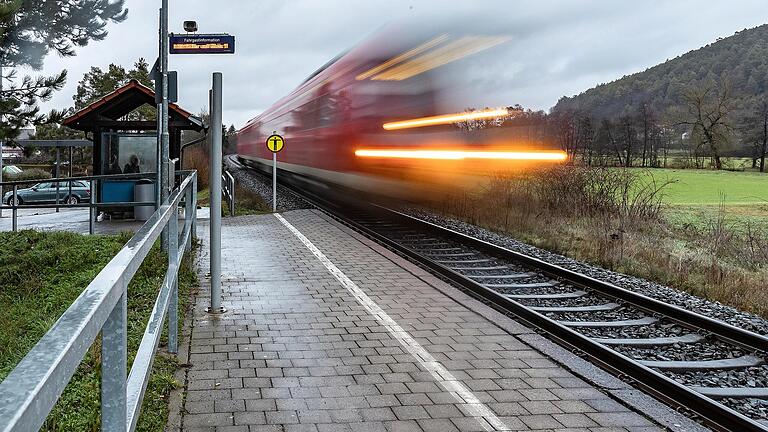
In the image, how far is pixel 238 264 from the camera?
9.93 meters

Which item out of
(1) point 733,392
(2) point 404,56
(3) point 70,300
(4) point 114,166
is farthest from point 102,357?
(4) point 114,166

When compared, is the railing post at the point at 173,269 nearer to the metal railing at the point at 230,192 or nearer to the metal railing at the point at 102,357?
the metal railing at the point at 102,357

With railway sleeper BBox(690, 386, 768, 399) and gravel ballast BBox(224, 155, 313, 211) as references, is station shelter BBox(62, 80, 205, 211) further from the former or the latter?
railway sleeper BBox(690, 386, 768, 399)

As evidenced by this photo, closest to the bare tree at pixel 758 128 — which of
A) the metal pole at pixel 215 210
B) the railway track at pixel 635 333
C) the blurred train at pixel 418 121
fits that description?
the railway track at pixel 635 333

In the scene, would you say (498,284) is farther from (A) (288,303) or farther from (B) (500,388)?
(B) (500,388)

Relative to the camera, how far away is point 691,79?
15078mm

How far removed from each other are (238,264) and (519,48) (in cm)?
503

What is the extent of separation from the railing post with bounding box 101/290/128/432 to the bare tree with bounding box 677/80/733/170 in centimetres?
1521

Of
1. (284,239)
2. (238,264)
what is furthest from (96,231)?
(238,264)

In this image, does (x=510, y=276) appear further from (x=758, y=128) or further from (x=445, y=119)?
(x=758, y=128)

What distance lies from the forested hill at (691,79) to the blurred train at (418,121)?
974 mm

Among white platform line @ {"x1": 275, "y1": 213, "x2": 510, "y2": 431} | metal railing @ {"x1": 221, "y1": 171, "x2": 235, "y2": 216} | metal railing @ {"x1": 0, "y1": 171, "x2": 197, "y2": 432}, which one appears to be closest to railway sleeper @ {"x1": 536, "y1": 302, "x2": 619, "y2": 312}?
white platform line @ {"x1": 275, "y1": 213, "x2": 510, "y2": 431}

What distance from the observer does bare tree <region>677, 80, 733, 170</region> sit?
642 inches

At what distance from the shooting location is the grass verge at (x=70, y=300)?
416 centimetres
